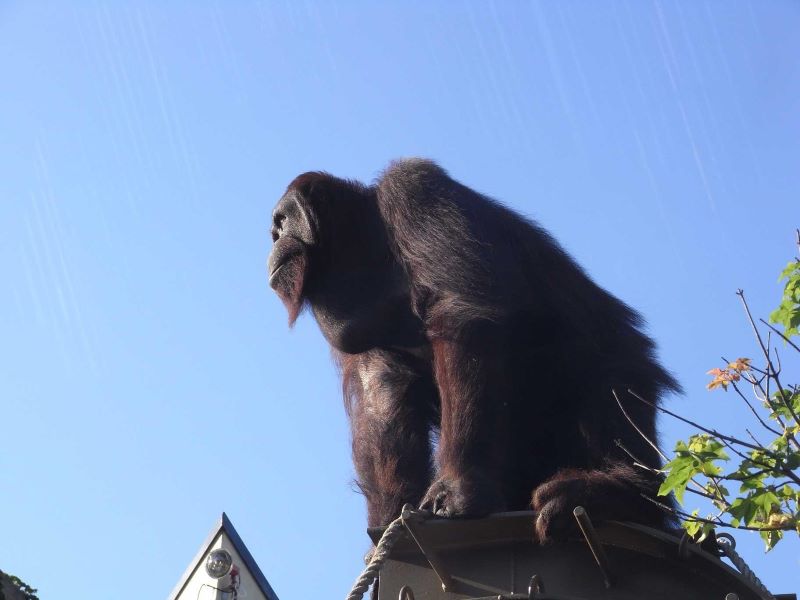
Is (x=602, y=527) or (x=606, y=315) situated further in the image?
(x=606, y=315)

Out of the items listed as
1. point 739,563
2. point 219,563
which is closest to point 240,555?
point 219,563

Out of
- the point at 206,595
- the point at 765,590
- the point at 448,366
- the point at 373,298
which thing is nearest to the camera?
the point at 206,595

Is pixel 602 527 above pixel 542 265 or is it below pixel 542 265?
below

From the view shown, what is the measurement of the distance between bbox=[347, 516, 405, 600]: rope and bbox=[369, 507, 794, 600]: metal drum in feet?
0.20

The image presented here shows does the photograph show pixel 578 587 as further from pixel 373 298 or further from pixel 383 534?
pixel 373 298

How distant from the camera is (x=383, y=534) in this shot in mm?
5398

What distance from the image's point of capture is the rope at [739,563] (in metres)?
4.81

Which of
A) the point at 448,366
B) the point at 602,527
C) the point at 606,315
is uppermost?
the point at 606,315

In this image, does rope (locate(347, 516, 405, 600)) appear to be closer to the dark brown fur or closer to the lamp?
the dark brown fur

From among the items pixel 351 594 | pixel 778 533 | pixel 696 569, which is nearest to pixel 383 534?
pixel 351 594

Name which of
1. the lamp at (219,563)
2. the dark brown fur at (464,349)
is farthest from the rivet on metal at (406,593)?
the lamp at (219,563)

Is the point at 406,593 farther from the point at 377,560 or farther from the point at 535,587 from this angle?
the point at 535,587

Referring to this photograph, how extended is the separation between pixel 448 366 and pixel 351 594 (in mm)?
1791

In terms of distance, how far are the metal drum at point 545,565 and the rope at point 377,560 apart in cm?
6
